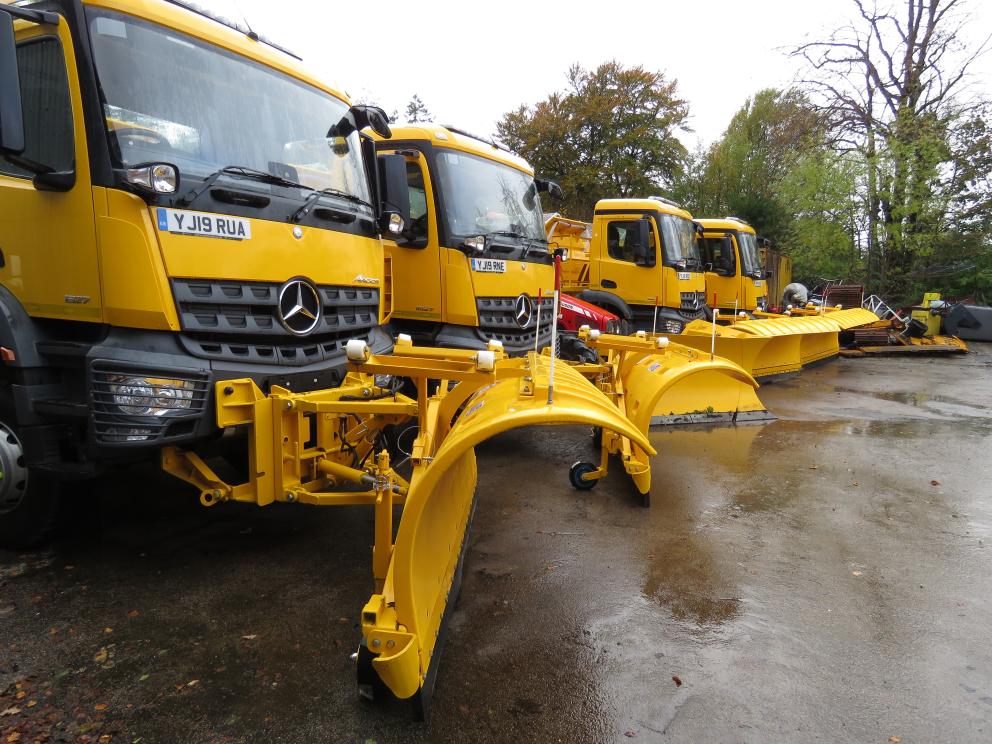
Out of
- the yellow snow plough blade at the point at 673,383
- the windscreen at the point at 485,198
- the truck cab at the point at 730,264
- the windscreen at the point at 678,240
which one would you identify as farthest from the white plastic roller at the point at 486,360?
the truck cab at the point at 730,264

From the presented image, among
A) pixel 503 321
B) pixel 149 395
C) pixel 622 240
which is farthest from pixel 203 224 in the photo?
pixel 622 240

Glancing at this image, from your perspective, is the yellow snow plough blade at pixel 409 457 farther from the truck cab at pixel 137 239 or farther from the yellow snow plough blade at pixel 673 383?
the yellow snow plough blade at pixel 673 383

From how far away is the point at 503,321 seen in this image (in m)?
5.93

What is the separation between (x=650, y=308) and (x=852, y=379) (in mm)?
4140

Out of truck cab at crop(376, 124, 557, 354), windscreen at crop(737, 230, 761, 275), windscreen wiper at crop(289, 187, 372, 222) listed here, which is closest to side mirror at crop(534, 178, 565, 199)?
truck cab at crop(376, 124, 557, 354)

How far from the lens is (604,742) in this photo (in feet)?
7.47

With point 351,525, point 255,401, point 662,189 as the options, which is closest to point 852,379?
point 351,525

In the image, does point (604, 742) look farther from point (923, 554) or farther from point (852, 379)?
point (852, 379)

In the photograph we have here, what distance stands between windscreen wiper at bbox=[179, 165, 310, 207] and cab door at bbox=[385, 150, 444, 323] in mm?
2190

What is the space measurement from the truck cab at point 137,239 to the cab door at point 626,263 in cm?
738

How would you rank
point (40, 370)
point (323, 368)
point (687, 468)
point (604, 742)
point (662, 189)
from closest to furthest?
point (604, 742) → point (40, 370) → point (323, 368) → point (687, 468) → point (662, 189)

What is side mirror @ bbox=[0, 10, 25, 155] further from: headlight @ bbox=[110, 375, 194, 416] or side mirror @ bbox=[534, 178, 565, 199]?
side mirror @ bbox=[534, 178, 565, 199]

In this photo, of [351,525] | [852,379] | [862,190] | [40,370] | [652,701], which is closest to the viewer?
[652,701]

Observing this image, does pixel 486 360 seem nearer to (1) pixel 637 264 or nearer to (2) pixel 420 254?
(2) pixel 420 254
